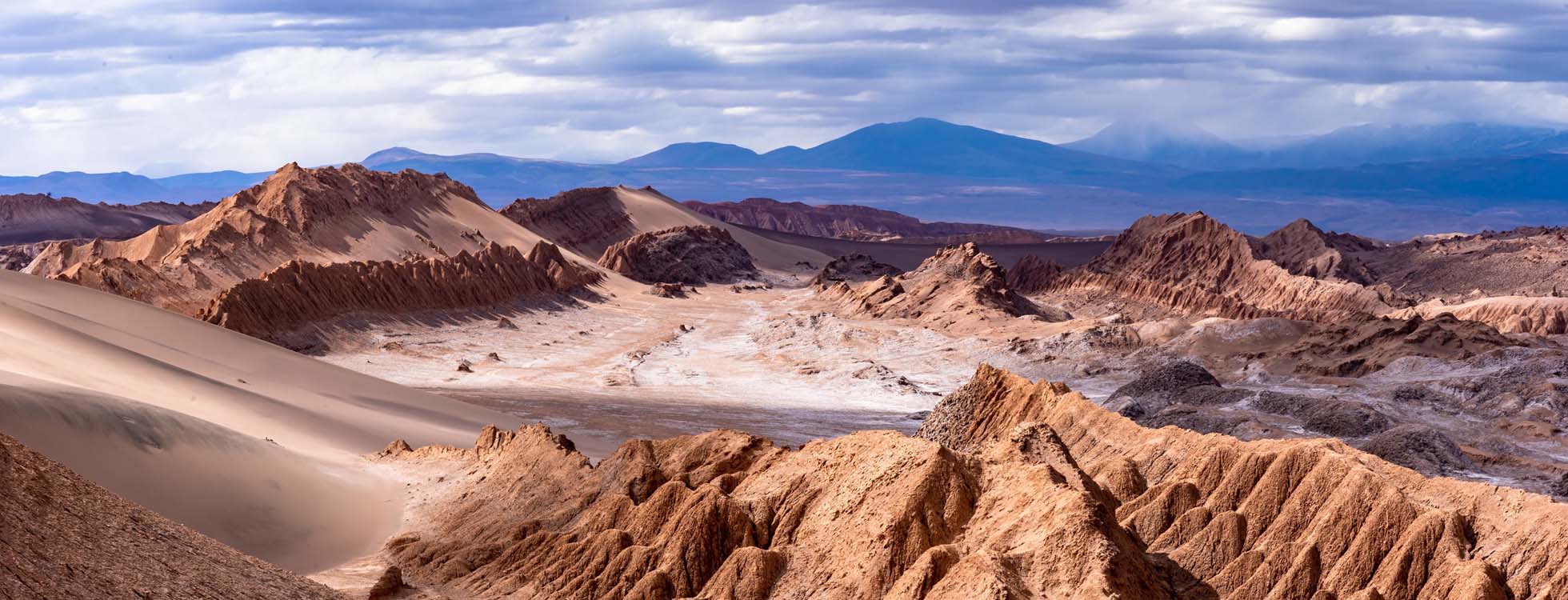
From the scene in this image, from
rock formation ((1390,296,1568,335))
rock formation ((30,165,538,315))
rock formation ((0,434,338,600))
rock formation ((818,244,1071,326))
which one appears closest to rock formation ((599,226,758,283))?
rock formation ((30,165,538,315))

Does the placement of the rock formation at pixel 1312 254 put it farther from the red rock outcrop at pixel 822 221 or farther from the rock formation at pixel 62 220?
the rock formation at pixel 62 220

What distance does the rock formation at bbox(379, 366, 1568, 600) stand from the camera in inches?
577

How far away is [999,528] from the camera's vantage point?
15148 mm

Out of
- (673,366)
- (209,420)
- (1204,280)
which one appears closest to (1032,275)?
(1204,280)

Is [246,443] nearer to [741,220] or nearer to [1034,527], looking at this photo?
[1034,527]

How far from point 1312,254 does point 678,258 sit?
40689 millimetres

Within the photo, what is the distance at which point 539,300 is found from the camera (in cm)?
7306

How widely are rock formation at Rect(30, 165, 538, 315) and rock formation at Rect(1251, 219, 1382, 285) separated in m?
46.8

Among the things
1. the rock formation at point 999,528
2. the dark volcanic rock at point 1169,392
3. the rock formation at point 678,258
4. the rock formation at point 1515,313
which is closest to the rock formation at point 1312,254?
the rock formation at point 1515,313

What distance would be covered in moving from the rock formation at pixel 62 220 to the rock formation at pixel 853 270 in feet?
200

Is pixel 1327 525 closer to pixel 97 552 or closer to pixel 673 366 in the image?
pixel 97 552

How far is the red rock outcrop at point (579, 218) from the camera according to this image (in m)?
107

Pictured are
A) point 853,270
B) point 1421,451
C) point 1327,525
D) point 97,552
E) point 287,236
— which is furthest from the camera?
point 853,270

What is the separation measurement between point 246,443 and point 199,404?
4298mm
